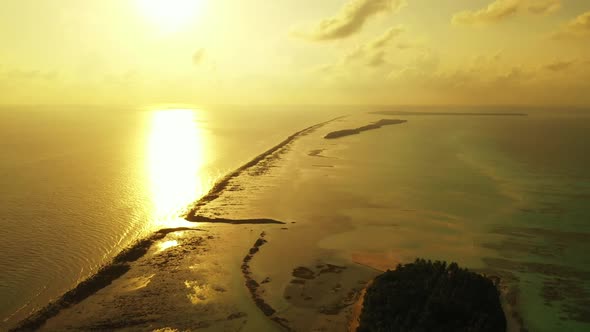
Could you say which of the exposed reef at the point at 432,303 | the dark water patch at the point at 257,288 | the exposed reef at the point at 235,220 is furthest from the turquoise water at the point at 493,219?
the exposed reef at the point at 235,220

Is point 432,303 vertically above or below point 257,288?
above

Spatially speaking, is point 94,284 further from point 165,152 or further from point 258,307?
point 165,152

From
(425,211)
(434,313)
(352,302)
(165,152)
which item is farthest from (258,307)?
(165,152)

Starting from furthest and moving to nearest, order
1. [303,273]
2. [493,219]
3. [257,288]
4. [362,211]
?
[362,211], [493,219], [303,273], [257,288]

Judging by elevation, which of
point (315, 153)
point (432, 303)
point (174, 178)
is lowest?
point (432, 303)

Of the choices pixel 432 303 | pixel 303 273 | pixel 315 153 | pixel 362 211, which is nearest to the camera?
→ pixel 432 303

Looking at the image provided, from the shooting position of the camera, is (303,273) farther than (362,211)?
No

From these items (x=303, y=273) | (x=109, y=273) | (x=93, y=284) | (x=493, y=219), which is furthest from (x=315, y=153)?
(x=93, y=284)

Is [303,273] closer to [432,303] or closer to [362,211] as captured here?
[432,303]

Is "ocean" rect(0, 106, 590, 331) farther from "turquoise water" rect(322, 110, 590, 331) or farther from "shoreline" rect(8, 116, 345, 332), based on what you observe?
"shoreline" rect(8, 116, 345, 332)
